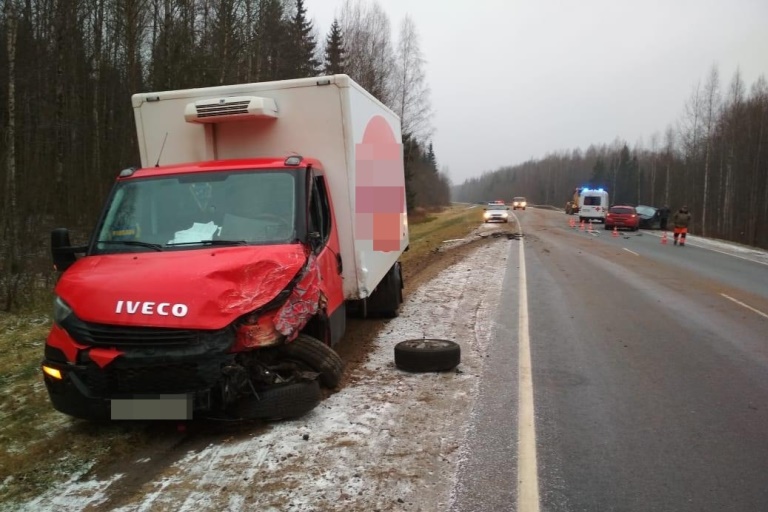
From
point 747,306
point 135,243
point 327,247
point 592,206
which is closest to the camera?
point 135,243

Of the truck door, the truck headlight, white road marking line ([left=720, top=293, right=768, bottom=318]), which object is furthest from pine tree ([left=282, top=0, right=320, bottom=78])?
the truck headlight

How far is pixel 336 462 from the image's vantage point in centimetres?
382

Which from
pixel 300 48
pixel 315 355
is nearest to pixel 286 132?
pixel 315 355

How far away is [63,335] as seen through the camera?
3.97 meters

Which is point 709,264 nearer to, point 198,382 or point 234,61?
point 198,382

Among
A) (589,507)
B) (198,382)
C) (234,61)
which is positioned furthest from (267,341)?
(234,61)

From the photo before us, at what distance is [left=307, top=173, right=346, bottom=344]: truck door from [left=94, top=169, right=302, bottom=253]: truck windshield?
27cm

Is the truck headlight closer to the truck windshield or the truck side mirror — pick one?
the truck windshield

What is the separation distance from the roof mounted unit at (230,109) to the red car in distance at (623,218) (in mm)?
32395

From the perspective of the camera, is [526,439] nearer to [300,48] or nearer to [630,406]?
[630,406]

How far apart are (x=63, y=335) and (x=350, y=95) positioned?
3529mm

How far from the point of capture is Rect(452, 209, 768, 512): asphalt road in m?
3.52

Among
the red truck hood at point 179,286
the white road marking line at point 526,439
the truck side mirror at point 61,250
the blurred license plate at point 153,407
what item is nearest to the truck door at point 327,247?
the red truck hood at point 179,286

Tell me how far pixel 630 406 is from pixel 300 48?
3473 centimetres
